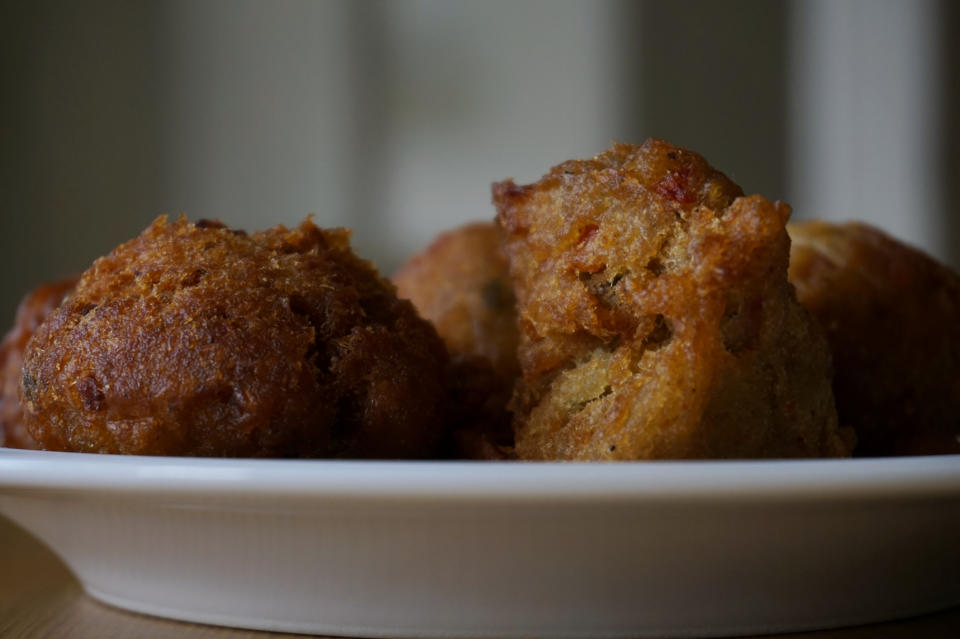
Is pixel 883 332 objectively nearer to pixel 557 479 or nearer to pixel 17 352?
pixel 557 479

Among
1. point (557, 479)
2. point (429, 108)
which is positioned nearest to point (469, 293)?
point (557, 479)

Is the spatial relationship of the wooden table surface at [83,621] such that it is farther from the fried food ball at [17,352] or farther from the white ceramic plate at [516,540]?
the fried food ball at [17,352]

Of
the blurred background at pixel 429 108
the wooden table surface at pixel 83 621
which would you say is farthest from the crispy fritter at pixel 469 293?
the blurred background at pixel 429 108

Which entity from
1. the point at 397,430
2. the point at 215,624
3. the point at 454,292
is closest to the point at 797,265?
the point at 454,292

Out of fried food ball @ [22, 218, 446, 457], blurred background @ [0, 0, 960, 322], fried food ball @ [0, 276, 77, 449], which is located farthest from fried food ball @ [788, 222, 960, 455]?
blurred background @ [0, 0, 960, 322]

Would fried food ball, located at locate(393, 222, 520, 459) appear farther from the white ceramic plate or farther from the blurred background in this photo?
the blurred background

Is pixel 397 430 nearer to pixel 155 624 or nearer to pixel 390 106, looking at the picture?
pixel 155 624

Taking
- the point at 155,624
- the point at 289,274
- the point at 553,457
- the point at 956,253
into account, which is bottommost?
the point at 956,253
